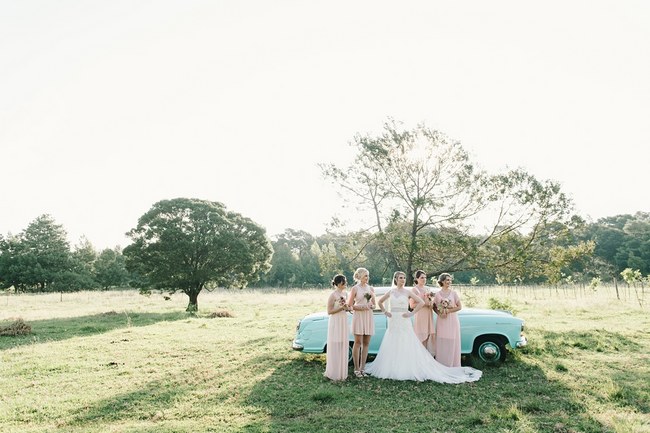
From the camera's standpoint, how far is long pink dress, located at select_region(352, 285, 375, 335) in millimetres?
9367

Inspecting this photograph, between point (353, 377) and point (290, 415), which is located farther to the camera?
point (353, 377)

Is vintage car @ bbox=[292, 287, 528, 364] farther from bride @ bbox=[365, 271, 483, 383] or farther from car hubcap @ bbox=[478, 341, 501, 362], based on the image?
bride @ bbox=[365, 271, 483, 383]

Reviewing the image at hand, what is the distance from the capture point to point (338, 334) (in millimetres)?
9188

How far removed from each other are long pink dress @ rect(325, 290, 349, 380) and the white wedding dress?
73 cm

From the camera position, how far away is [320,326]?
10320 mm

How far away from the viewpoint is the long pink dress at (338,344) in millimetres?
9078

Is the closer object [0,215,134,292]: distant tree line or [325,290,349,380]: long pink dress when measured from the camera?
[325,290,349,380]: long pink dress

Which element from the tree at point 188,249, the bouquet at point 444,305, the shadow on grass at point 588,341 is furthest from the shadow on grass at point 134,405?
the tree at point 188,249

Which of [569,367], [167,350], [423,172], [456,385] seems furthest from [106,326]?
[569,367]

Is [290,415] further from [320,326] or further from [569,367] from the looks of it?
[569,367]

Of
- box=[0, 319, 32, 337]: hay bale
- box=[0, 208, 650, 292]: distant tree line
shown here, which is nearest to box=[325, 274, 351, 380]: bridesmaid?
box=[0, 208, 650, 292]: distant tree line

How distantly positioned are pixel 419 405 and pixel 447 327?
8.62 feet

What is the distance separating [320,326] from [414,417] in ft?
12.3

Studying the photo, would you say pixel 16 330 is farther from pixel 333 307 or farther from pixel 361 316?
pixel 361 316
